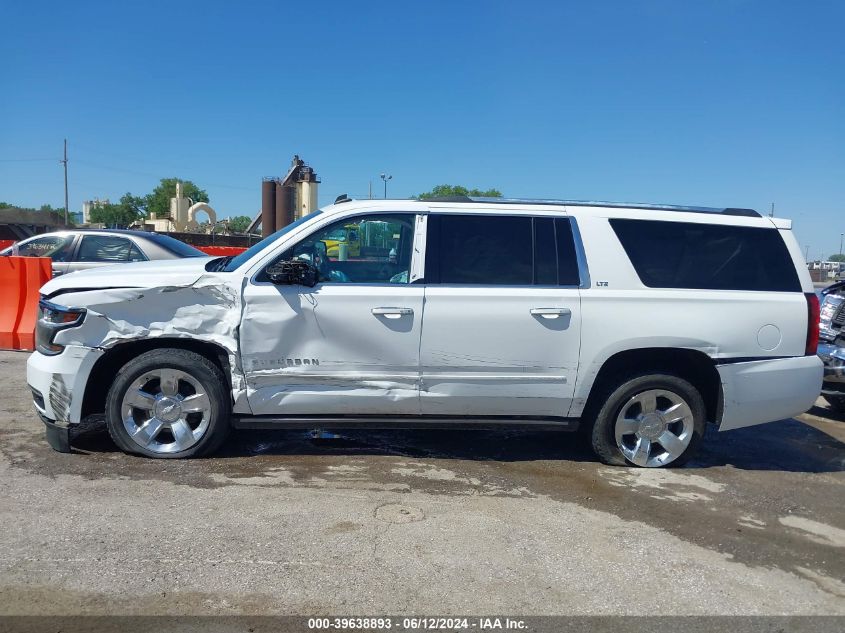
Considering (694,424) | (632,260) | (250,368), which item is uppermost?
(632,260)

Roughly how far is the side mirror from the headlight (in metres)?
1.34

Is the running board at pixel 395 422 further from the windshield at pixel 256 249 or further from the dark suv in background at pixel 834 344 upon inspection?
the dark suv in background at pixel 834 344

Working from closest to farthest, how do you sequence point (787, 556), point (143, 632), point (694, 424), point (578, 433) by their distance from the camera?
point (143, 632) → point (787, 556) → point (694, 424) → point (578, 433)

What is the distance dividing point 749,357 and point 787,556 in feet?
5.12

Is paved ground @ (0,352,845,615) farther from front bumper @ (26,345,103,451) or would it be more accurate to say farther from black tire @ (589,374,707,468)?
front bumper @ (26,345,103,451)

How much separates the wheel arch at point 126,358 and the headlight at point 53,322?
290 millimetres

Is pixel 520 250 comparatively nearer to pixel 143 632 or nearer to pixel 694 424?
pixel 694 424

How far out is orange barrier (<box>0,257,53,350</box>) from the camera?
8.65m

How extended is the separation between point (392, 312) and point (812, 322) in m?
3.12

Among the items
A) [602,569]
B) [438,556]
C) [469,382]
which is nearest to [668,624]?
[602,569]

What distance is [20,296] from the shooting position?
8.71m

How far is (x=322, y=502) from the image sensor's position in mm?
4180

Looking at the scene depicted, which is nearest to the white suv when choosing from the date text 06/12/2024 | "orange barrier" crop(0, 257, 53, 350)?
the date text 06/12/2024

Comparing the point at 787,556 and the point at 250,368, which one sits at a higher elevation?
the point at 250,368
